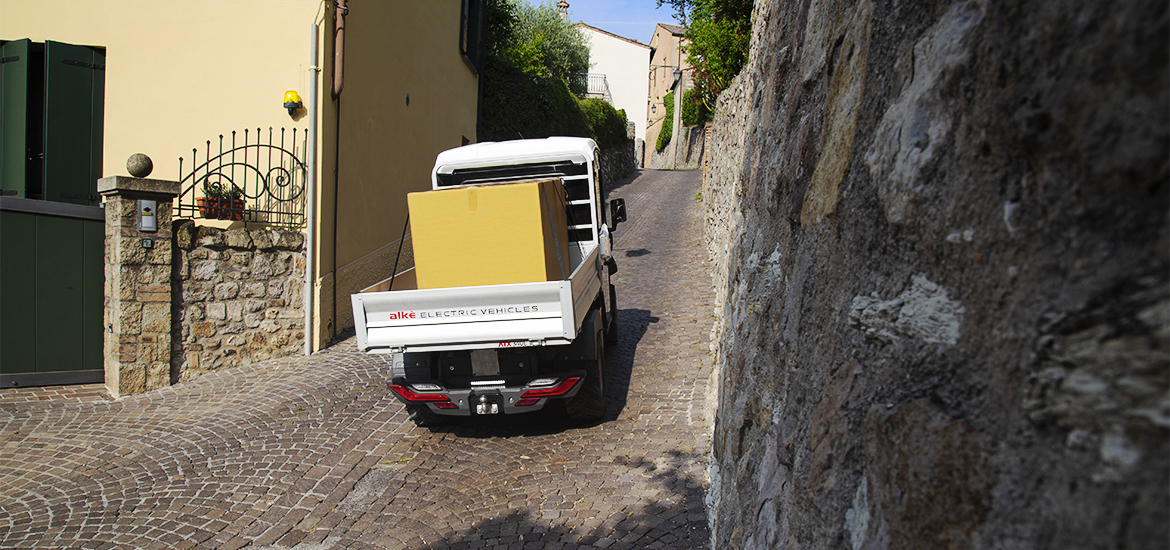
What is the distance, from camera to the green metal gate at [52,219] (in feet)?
23.1

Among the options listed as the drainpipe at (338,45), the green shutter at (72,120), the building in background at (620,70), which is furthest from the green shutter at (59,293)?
the building in background at (620,70)

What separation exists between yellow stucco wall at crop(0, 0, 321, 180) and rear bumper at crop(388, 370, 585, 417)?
477 centimetres

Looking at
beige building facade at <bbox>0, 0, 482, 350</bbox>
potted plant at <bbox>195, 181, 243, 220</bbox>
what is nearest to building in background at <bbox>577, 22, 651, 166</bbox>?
beige building facade at <bbox>0, 0, 482, 350</bbox>

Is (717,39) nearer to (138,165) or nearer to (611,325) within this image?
(611,325)

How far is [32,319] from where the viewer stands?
23.3 ft

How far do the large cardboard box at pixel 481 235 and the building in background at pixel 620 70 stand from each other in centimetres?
4203

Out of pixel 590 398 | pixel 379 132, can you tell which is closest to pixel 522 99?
pixel 379 132

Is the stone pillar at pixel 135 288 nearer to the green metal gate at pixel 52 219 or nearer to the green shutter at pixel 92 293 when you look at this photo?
the green shutter at pixel 92 293

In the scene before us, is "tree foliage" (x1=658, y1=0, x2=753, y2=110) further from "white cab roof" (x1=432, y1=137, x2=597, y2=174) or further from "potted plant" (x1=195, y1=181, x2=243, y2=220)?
"potted plant" (x1=195, y1=181, x2=243, y2=220)

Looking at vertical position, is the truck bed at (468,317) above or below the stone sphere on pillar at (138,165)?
below

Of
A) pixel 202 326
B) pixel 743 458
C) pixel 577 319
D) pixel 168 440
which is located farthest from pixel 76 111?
pixel 743 458

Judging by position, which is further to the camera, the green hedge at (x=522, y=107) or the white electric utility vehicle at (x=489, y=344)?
the green hedge at (x=522, y=107)

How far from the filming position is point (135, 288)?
7207 mm

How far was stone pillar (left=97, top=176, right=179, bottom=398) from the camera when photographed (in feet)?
23.4
